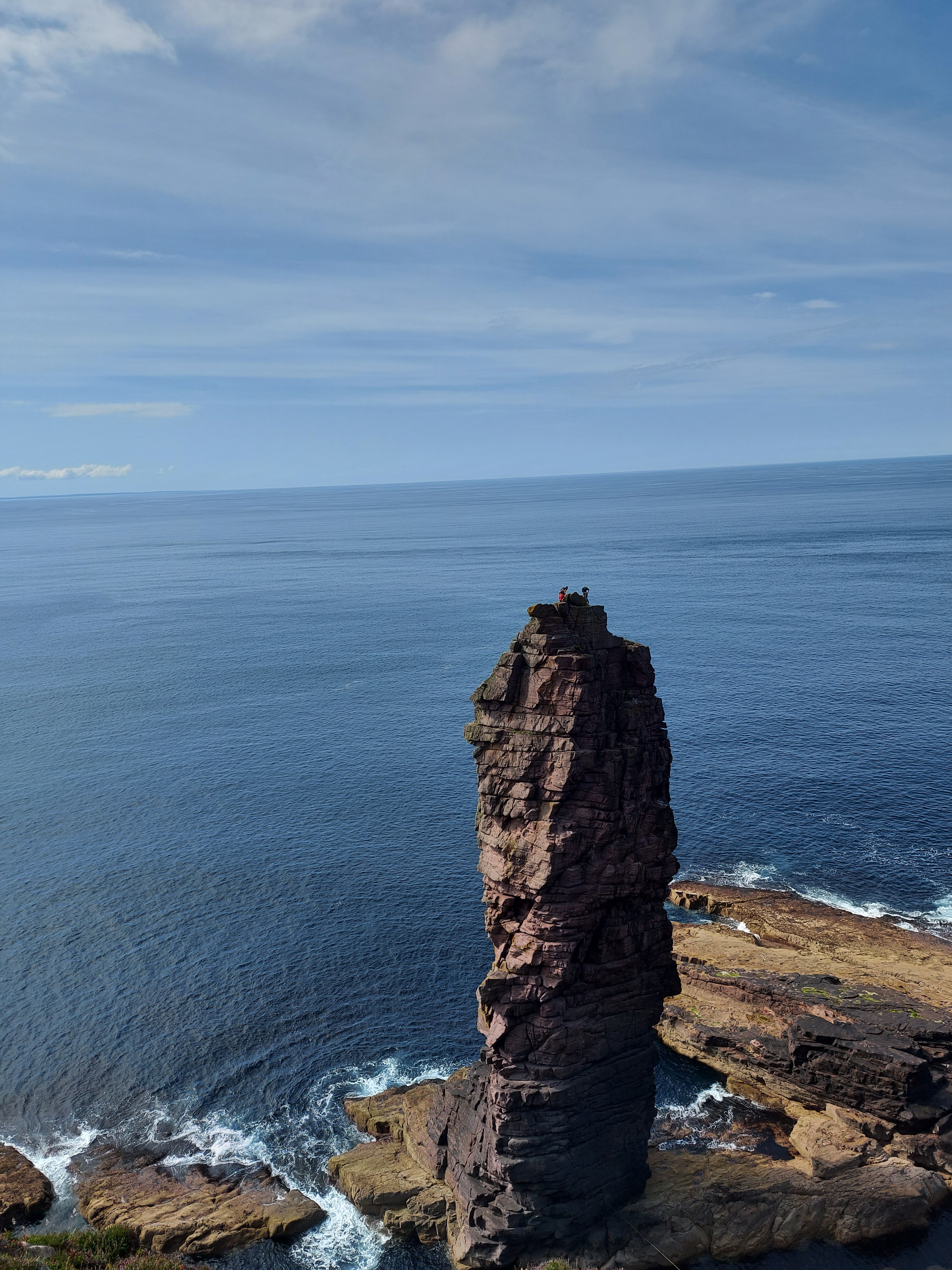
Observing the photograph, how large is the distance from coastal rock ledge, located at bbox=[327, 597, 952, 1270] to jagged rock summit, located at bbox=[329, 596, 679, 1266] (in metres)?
0.11

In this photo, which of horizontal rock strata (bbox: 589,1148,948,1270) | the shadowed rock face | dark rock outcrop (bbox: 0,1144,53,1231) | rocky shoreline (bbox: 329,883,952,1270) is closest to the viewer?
the shadowed rock face

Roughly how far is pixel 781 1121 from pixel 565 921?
2912 centimetres

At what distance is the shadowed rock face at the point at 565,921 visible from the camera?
4475 cm

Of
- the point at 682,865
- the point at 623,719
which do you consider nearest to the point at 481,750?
the point at 623,719

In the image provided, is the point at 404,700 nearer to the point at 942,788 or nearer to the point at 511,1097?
the point at 942,788

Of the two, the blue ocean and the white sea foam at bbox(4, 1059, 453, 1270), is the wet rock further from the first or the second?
the blue ocean

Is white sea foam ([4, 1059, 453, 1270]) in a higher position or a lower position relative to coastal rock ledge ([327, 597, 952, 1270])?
lower

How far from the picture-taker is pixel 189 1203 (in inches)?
2144

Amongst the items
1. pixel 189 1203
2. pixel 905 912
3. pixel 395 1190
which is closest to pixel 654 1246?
pixel 395 1190

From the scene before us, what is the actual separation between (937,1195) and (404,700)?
110 meters

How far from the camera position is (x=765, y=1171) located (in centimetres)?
5269

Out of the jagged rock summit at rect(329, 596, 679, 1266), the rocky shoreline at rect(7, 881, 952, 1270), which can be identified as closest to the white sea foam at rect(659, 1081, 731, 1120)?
the rocky shoreline at rect(7, 881, 952, 1270)

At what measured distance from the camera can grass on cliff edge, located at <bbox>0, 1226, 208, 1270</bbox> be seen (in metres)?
46.1

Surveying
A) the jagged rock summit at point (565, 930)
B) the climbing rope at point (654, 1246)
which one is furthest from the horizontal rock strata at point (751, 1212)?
the jagged rock summit at point (565, 930)
